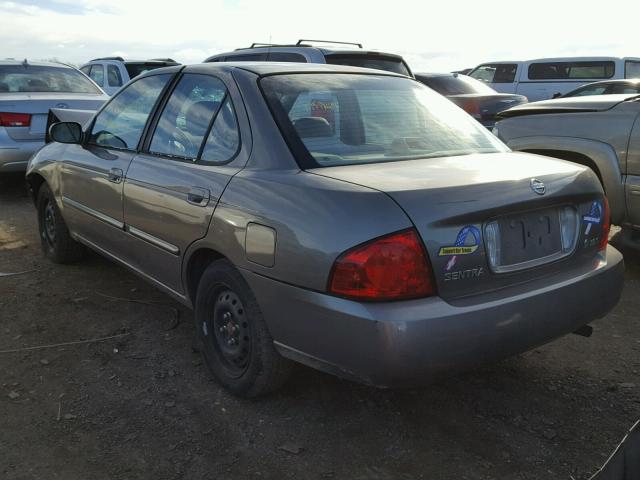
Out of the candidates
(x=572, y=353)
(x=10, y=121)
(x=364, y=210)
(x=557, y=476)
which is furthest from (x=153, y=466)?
(x=10, y=121)

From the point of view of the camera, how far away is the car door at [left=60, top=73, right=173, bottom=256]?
3.84m

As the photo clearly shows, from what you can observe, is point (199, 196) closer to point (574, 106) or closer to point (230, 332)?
point (230, 332)

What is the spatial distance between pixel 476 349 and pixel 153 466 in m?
1.38

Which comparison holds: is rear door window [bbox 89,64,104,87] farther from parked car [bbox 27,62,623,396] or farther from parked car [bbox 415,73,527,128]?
parked car [bbox 27,62,623,396]

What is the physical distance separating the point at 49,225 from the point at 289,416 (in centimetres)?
321

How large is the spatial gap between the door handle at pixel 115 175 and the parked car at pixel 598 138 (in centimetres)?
341

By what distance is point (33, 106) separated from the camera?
24.3 feet

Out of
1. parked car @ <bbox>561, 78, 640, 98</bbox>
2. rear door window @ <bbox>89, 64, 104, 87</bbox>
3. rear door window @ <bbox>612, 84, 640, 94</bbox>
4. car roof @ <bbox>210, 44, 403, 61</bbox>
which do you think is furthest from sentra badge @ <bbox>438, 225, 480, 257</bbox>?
rear door window @ <bbox>89, 64, 104, 87</bbox>

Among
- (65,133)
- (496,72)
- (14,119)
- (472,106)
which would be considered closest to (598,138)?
(65,133)

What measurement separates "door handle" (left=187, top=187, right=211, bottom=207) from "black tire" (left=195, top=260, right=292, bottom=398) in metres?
0.29

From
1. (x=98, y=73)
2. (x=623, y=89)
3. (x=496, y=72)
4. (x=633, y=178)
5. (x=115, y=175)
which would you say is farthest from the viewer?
(x=496, y=72)

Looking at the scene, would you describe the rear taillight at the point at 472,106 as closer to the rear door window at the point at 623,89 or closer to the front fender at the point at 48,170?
the rear door window at the point at 623,89

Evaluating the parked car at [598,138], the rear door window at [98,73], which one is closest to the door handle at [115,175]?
the parked car at [598,138]

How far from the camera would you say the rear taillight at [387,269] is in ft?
7.60
